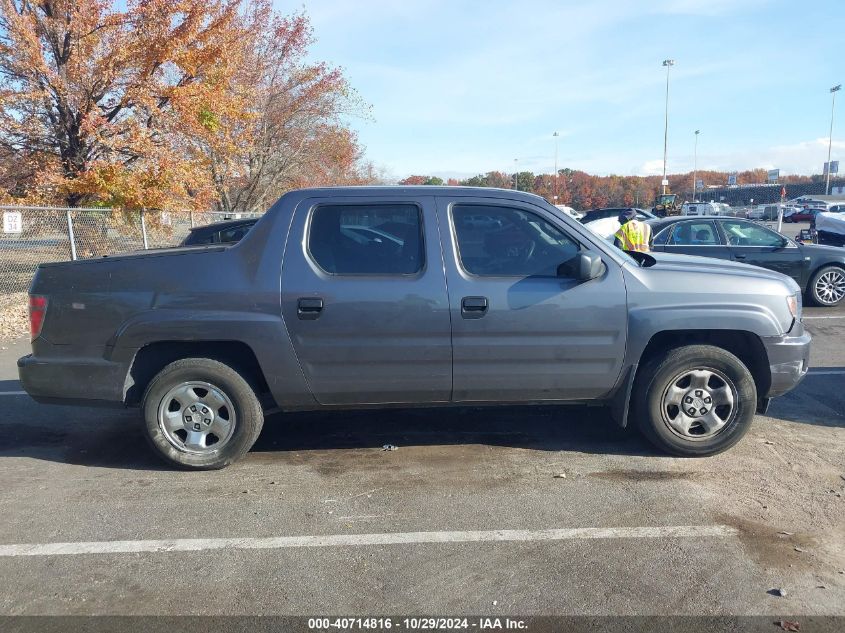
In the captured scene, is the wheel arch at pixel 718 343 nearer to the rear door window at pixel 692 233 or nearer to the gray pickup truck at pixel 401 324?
the gray pickup truck at pixel 401 324

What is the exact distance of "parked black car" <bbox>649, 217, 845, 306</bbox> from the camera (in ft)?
34.7

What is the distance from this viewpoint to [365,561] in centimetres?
338

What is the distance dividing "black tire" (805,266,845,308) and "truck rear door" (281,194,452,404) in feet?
29.5

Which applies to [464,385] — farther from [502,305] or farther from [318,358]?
[318,358]

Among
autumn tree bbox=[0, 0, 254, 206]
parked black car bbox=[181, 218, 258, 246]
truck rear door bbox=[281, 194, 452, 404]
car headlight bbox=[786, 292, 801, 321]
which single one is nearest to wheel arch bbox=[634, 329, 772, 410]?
car headlight bbox=[786, 292, 801, 321]

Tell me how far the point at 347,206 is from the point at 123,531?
243 cm

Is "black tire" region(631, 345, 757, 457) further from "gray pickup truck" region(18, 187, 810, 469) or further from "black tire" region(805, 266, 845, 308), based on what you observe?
"black tire" region(805, 266, 845, 308)

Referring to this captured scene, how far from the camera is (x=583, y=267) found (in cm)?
425

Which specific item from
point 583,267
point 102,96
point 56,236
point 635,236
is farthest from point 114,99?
point 583,267

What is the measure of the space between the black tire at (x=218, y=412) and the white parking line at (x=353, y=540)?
0.94 metres

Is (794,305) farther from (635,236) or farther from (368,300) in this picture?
(635,236)

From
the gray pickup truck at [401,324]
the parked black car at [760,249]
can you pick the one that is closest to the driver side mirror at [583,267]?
the gray pickup truck at [401,324]

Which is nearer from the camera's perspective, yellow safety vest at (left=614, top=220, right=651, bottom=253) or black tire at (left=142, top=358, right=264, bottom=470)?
black tire at (left=142, top=358, right=264, bottom=470)

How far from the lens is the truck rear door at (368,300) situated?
14.1ft
